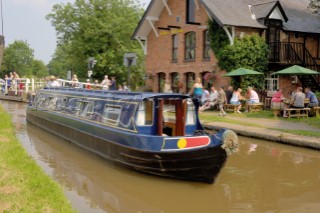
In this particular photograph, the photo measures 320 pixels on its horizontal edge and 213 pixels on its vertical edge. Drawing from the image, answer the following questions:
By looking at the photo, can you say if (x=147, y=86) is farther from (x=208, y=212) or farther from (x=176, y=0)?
(x=208, y=212)

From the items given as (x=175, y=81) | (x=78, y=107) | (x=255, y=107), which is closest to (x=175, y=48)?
(x=175, y=81)

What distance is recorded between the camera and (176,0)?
23.8 metres

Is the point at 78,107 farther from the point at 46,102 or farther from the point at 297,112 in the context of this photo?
the point at 297,112

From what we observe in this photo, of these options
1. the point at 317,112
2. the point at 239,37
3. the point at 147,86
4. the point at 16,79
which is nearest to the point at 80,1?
the point at 16,79

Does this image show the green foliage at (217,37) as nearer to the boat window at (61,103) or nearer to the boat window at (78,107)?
the boat window at (61,103)

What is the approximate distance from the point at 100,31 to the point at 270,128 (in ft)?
78.2

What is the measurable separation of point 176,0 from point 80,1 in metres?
14.8

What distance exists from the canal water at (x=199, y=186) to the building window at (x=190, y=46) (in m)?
13.0

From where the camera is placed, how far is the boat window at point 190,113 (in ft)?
30.2

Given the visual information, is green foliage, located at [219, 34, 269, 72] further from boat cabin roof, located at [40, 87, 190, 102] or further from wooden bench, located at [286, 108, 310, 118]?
boat cabin roof, located at [40, 87, 190, 102]

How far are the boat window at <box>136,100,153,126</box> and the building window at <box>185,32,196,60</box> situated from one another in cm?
1468

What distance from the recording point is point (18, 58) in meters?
78.5

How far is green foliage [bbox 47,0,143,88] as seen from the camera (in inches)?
1372

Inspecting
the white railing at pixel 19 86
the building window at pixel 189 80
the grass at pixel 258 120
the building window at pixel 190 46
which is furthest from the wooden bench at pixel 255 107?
the white railing at pixel 19 86
